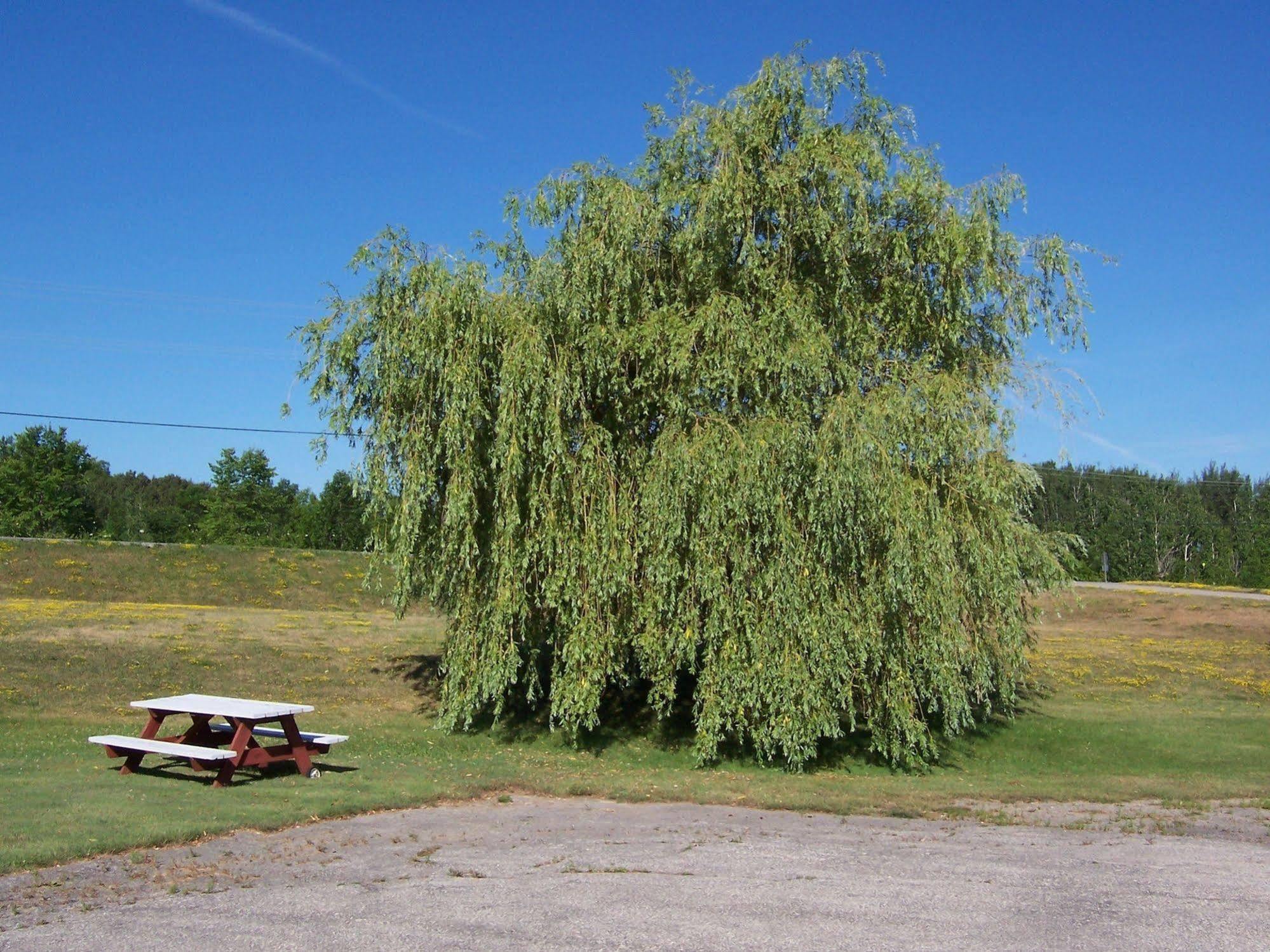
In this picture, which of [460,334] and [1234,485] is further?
[1234,485]

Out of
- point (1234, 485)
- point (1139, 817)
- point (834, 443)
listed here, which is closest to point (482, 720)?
point (834, 443)

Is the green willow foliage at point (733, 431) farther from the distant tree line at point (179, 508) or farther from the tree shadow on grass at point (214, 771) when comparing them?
the distant tree line at point (179, 508)

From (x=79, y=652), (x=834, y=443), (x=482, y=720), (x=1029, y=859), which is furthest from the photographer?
(x=79, y=652)

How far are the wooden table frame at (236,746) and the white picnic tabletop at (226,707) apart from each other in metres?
0.04

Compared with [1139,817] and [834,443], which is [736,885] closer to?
[1139,817]

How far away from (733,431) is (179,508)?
98.9 metres

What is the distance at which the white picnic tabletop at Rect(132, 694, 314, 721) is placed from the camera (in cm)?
1194

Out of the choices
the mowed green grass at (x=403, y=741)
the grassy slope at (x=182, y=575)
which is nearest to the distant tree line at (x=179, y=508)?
the grassy slope at (x=182, y=575)

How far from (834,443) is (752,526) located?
1617 mm

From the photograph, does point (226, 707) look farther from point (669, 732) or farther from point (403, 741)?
point (669, 732)

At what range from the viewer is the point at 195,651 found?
69.4 ft

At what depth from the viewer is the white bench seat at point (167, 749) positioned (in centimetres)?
1124

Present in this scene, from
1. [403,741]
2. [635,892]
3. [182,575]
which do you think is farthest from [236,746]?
[182,575]

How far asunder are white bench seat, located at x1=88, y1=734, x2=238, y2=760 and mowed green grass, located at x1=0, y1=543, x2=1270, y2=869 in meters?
0.35
